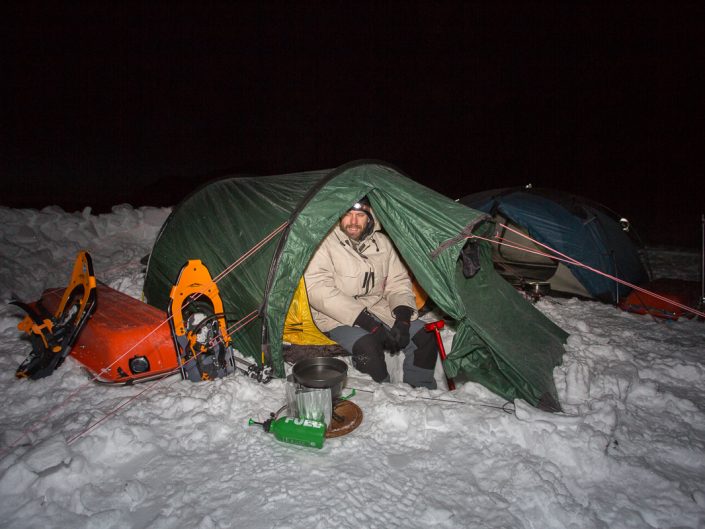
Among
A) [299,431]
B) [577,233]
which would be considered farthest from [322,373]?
[577,233]

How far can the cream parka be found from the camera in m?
4.12

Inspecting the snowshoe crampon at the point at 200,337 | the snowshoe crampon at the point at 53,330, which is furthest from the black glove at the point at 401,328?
the snowshoe crampon at the point at 53,330

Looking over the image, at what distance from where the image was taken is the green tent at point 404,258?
3.69 metres

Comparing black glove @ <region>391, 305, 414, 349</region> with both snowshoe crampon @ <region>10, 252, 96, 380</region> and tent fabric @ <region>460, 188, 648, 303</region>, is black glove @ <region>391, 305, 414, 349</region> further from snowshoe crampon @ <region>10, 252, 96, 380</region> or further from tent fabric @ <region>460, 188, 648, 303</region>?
tent fabric @ <region>460, 188, 648, 303</region>

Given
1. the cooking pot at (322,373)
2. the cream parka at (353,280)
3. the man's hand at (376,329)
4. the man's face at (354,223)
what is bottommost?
the cooking pot at (322,373)

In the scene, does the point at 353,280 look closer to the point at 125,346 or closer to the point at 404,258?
the point at 404,258

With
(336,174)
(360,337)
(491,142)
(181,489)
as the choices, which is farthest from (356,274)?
(491,142)

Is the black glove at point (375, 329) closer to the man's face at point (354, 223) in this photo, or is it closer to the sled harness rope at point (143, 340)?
the man's face at point (354, 223)

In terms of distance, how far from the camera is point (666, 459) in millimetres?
2783

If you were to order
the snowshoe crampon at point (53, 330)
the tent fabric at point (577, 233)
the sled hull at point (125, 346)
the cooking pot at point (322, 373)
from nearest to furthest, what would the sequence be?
1. the cooking pot at point (322, 373)
2. the sled hull at point (125, 346)
3. the snowshoe crampon at point (53, 330)
4. the tent fabric at point (577, 233)

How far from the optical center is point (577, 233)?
6758 millimetres

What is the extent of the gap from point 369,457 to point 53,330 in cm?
310

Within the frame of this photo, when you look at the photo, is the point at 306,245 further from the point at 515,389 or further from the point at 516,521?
the point at 516,521

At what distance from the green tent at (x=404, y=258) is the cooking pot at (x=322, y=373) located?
0.37 meters
